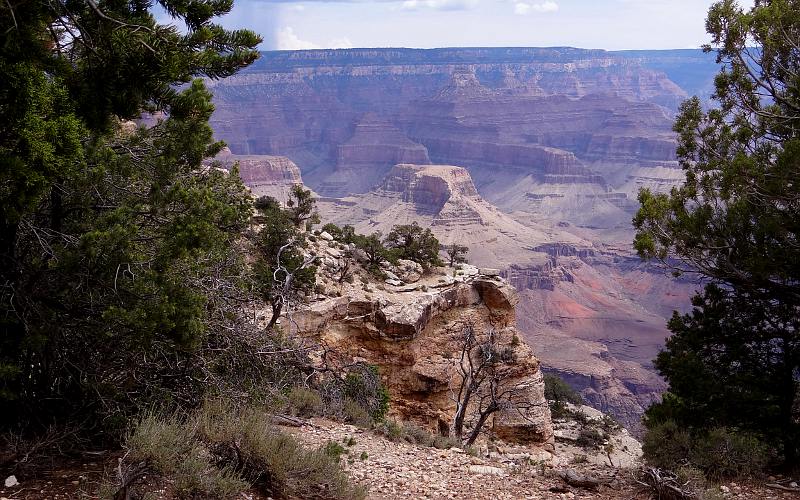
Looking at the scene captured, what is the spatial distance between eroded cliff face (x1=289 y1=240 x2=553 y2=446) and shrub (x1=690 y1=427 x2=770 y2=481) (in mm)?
7370

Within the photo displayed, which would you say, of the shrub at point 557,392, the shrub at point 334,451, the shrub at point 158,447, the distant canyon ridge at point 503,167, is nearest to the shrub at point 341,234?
the shrub at point 557,392

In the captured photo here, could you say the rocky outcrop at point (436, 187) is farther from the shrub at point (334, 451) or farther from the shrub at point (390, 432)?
the shrub at point (334, 451)

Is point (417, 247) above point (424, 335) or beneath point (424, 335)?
above

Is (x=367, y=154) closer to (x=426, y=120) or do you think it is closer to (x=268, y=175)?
(x=426, y=120)

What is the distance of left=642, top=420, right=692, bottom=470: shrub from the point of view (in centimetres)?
892

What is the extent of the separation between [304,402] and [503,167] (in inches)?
5800

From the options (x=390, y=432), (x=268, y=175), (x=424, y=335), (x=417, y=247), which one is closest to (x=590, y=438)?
(x=424, y=335)

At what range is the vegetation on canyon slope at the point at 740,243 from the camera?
9352 mm

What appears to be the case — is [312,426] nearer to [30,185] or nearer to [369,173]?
[30,185]

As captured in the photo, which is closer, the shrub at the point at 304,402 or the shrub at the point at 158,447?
the shrub at the point at 158,447

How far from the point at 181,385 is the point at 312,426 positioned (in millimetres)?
2647

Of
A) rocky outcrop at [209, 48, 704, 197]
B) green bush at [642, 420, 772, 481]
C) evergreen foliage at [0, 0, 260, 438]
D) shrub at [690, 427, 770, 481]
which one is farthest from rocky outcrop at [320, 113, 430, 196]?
evergreen foliage at [0, 0, 260, 438]

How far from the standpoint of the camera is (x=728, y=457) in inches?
330

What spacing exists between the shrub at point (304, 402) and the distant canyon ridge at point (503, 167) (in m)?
40.2
